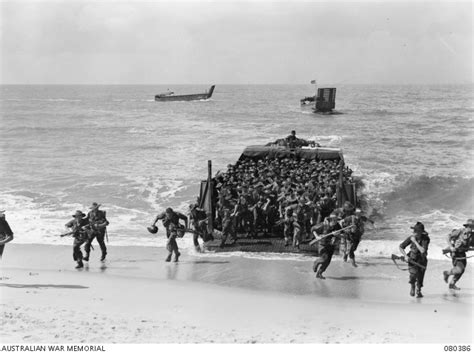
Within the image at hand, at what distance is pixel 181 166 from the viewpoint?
116ft

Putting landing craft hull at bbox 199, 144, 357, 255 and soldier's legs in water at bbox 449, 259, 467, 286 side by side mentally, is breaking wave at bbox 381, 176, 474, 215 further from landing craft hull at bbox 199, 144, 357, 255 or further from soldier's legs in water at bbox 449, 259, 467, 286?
soldier's legs in water at bbox 449, 259, 467, 286

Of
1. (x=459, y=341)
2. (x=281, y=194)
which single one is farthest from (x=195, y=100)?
(x=459, y=341)

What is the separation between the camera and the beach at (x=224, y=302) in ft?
28.8

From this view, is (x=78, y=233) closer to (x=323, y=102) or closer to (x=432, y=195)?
(x=432, y=195)

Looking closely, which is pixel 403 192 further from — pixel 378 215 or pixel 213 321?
pixel 213 321

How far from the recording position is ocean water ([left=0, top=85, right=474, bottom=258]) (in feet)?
68.4

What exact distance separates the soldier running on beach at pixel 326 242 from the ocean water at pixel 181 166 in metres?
3.21

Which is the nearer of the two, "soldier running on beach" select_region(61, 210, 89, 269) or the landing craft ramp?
"soldier running on beach" select_region(61, 210, 89, 269)

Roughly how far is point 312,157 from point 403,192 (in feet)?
17.6

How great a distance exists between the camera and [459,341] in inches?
338

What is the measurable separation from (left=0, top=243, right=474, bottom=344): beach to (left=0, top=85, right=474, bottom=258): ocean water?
2835mm

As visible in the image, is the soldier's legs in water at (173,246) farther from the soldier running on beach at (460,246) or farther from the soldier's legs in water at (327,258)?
the soldier running on beach at (460,246)

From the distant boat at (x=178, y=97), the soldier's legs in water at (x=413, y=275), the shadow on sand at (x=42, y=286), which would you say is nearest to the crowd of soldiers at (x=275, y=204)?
the soldier's legs in water at (x=413, y=275)

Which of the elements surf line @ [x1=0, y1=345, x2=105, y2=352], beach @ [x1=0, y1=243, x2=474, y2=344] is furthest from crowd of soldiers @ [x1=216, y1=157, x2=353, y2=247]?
surf line @ [x1=0, y1=345, x2=105, y2=352]
